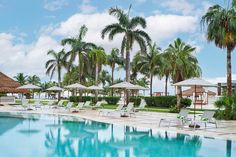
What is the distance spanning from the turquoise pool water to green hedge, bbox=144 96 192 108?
1630 cm

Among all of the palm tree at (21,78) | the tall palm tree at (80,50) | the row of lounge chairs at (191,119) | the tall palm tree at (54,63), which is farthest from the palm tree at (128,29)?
the palm tree at (21,78)

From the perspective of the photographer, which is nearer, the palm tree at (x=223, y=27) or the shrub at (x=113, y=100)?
the palm tree at (x=223, y=27)

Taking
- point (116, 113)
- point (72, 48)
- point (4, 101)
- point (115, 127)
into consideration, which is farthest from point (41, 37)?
point (115, 127)

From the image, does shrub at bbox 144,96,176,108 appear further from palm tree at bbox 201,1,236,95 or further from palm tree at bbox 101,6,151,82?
palm tree at bbox 201,1,236,95

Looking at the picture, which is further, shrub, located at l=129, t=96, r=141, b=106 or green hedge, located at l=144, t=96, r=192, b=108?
shrub, located at l=129, t=96, r=141, b=106

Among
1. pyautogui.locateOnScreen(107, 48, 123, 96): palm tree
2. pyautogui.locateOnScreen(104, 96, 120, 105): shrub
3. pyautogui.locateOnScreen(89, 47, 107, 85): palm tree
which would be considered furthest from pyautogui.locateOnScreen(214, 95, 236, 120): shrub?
pyautogui.locateOnScreen(107, 48, 123, 96): palm tree

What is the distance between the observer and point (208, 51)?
82.6 feet

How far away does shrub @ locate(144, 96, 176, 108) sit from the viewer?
34.3 meters

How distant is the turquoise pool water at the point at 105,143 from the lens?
1162 cm

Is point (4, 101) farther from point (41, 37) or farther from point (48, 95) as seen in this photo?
point (48, 95)

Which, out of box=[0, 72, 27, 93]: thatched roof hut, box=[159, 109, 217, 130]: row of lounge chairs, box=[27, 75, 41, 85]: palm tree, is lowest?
box=[159, 109, 217, 130]: row of lounge chairs

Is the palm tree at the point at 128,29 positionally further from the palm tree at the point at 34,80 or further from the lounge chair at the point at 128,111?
the palm tree at the point at 34,80

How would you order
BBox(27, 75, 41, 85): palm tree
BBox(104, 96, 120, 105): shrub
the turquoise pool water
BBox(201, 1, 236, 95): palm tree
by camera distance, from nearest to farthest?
the turquoise pool water < BBox(201, 1, 236, 95): palm tree < BBox(104, 96, 120, 105): shrub < BBox(27, 75, 41, 85): palm tree

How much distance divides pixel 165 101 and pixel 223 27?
13819mm
